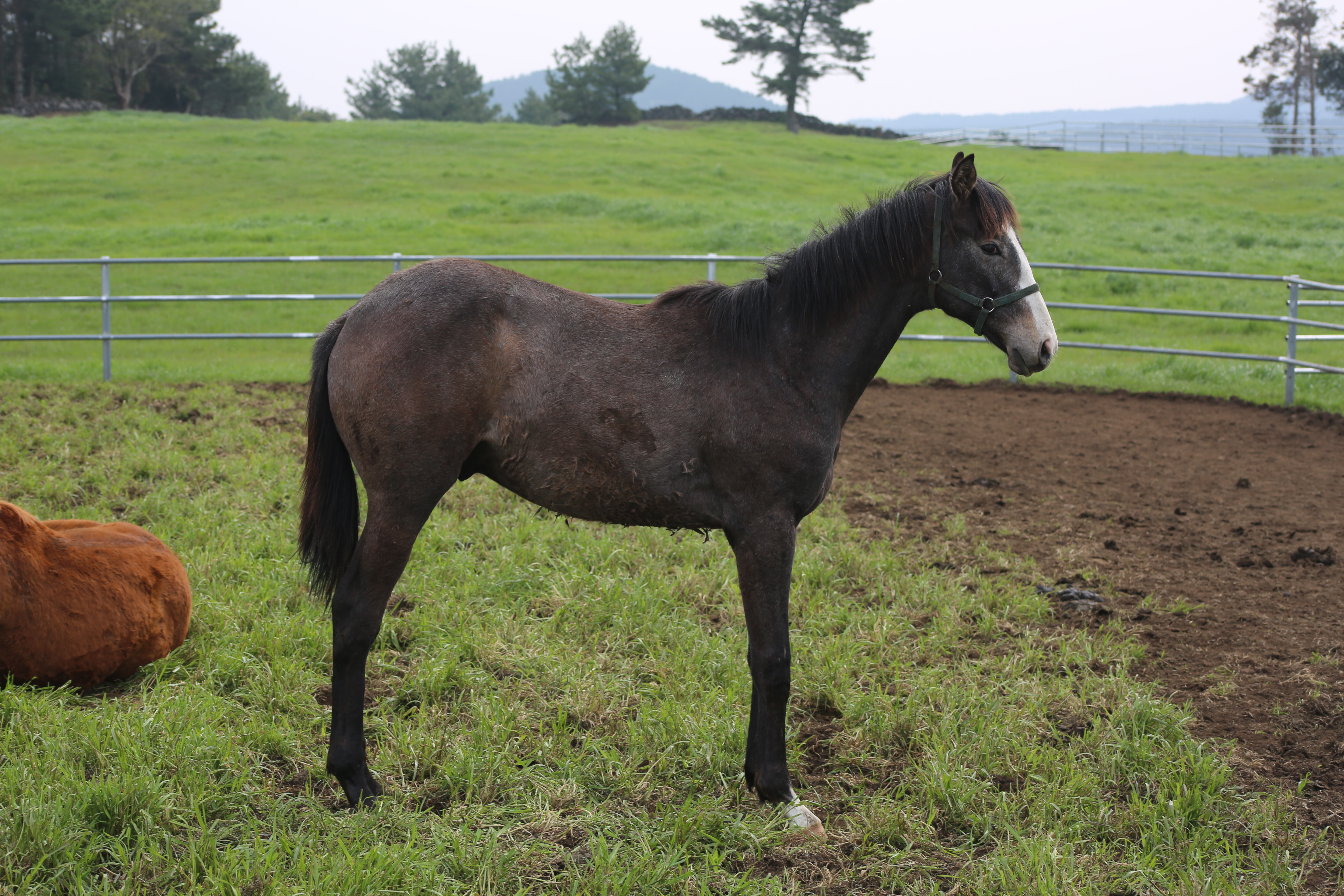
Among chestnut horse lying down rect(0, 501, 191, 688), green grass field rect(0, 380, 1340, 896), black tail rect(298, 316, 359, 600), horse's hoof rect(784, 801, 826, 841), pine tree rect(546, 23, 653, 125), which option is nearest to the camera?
green grass field rect(0, 380, 1340, 896)

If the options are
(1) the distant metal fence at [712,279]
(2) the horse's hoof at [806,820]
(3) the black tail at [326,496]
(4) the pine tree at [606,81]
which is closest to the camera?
(2) the horse's hoof at [806,820]

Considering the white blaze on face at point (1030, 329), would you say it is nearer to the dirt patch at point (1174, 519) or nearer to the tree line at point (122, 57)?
the dirt patch at point (1174, 519)

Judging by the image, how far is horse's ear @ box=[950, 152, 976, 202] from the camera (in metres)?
2.90

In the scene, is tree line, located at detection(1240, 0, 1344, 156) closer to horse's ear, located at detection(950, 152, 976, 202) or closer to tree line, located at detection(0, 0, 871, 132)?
tree line, located at detection(0, 0, 871, 132)

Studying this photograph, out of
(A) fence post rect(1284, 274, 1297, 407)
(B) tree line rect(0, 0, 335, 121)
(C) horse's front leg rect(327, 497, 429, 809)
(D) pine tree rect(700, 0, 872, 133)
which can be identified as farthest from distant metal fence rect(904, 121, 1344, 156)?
(C) horse's front leg rect(327, 497, 429, 809)

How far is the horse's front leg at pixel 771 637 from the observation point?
298cm

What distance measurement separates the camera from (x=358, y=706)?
119 inches

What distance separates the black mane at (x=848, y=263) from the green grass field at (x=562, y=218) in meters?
8.14

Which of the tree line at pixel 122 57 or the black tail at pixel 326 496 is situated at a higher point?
the tree line at pixel 122 57

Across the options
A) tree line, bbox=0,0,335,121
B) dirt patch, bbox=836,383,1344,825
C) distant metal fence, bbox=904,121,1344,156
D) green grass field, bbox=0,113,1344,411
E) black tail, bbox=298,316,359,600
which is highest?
tree line, bbox=0,0,335,121

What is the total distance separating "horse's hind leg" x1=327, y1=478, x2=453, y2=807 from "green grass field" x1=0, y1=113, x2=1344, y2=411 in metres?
7.91

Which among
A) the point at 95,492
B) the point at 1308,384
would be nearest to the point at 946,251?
the point at 95,492

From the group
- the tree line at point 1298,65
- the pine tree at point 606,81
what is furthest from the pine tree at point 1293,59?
the pine tree at point 606,81

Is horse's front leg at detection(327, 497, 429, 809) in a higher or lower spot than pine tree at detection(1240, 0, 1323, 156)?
lower
